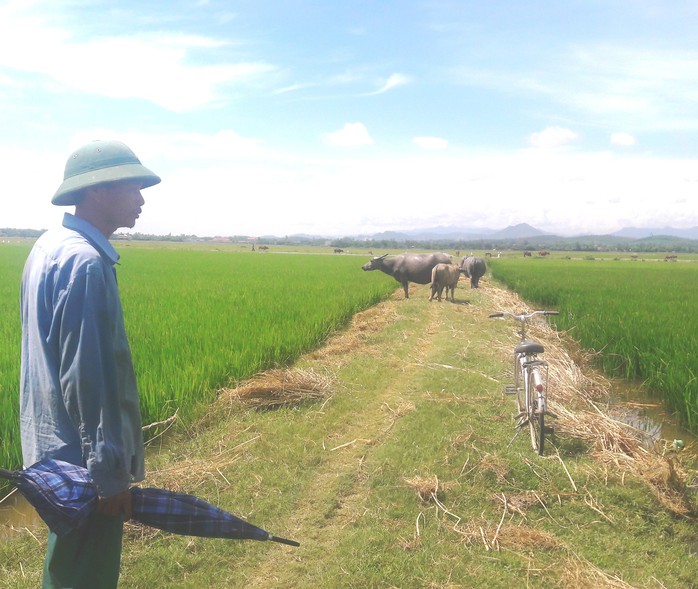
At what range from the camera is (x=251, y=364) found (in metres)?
5.89

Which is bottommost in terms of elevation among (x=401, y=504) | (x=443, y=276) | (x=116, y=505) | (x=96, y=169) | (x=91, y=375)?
(x=401, y=504)

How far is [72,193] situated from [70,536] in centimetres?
114

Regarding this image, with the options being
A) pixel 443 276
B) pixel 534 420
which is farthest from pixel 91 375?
pixel 443 276

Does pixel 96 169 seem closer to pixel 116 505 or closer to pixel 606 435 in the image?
pixel 116 505

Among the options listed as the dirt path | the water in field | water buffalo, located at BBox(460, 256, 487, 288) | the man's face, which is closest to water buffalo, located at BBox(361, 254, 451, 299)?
water buffalo, located at BBox(460, 256, 487, 288)

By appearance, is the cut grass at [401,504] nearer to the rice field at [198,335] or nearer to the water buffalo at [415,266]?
the rice field at [198,335]

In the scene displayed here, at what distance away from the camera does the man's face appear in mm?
1808

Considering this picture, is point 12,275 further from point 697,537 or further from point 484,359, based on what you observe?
point 697,537

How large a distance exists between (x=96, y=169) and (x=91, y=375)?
74cm

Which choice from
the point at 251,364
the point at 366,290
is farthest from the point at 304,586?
the point at 366,290

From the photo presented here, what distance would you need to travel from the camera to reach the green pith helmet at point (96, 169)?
5.75 ft

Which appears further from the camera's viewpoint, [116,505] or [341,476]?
[341,476]

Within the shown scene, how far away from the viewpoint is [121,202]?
6.01 feet

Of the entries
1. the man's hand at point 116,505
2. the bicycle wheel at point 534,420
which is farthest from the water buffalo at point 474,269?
the man's hand at point 116,505
